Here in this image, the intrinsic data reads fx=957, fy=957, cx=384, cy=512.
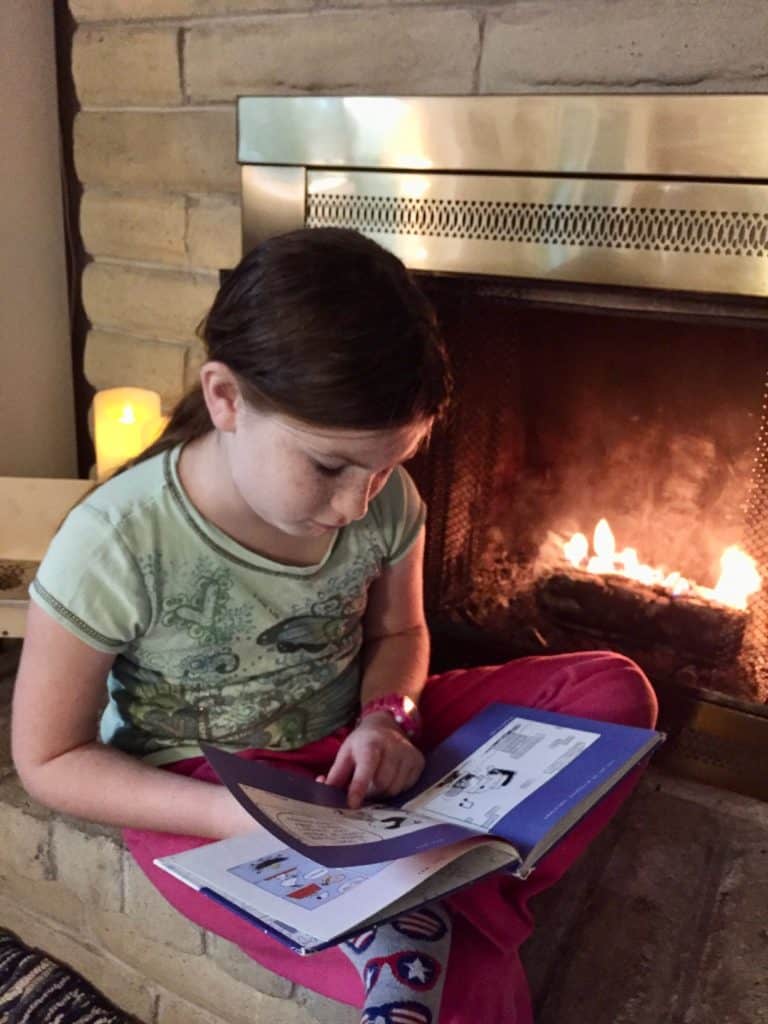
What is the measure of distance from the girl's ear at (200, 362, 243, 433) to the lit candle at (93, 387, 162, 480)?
71 cm

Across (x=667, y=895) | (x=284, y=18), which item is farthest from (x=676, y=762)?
(x=284, y=18)

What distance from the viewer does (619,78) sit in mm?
1058

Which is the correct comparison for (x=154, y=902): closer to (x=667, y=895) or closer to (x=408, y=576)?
(x=408, y=576)

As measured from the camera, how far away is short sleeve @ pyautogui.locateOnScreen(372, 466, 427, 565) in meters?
1.01

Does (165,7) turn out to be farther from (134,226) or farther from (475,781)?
(475,781)

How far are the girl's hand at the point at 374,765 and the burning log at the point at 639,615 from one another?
1.83 ft

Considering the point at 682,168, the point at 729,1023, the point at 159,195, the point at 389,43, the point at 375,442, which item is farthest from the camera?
the point at 159,195

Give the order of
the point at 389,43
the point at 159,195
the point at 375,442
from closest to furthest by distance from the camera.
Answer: the point at 375,442 → the point at 389,43 → the point at 159,195

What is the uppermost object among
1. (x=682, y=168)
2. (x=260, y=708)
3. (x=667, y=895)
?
(x=682, y=168)

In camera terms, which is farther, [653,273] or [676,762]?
[676,762]

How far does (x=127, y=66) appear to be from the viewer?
1408mm

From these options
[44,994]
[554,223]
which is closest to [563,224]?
[554,223]

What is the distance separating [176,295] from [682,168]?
31.6 inches

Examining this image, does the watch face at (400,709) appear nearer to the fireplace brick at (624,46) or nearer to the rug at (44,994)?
the rug at (44,994)
